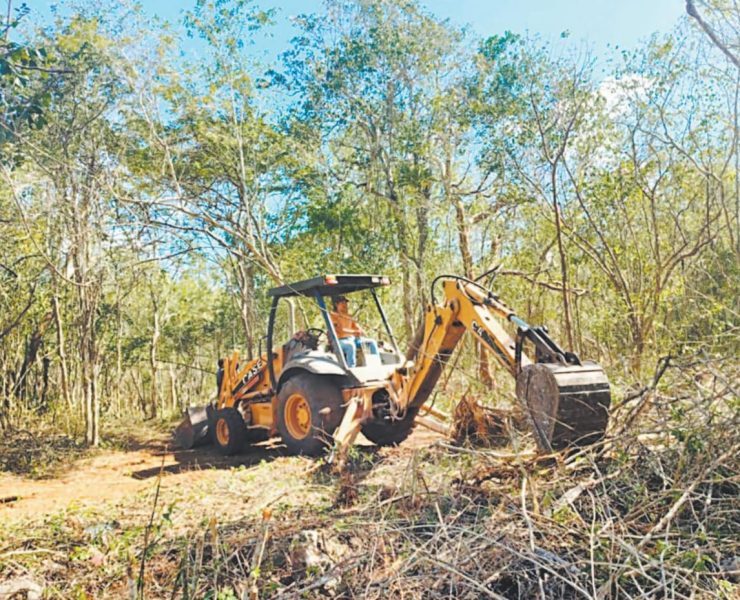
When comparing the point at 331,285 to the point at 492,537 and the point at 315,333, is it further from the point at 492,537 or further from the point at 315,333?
the point at 492,537

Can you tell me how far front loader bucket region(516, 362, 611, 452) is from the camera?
3.96 m

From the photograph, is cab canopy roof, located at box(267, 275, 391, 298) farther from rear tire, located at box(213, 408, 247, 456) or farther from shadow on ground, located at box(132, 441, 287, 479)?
shadow on ground, located at box(132, 441, 287, 479)

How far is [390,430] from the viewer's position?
23.5 feet

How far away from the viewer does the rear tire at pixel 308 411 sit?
6781 millimetres

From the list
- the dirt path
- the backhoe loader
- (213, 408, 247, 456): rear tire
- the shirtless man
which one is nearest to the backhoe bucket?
the backhoe loader

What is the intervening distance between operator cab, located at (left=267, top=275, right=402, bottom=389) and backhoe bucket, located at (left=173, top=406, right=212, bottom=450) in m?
1.86

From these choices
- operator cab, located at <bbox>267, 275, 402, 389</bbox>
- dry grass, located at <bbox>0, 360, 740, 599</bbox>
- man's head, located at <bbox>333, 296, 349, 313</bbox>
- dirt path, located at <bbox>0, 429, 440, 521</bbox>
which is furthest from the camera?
man's head, located at <bbox>333, 296, 349, 313</bbox>

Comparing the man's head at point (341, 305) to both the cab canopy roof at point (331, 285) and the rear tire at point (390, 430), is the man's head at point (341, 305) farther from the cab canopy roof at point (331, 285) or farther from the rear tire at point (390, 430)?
the rear tire at point (390, 430)

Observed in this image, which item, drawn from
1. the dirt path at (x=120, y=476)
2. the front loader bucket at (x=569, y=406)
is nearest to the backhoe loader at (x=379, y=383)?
the front loader bucket at (x=569, y=406)

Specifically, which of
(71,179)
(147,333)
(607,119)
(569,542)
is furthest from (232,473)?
(147,333)

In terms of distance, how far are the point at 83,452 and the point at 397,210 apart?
23.7ft

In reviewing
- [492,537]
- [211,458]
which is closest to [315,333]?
[211,458]

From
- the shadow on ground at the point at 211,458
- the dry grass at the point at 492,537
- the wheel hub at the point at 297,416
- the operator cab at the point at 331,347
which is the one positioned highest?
the operator cab at the point at 331,347

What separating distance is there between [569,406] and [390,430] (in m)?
3.47
